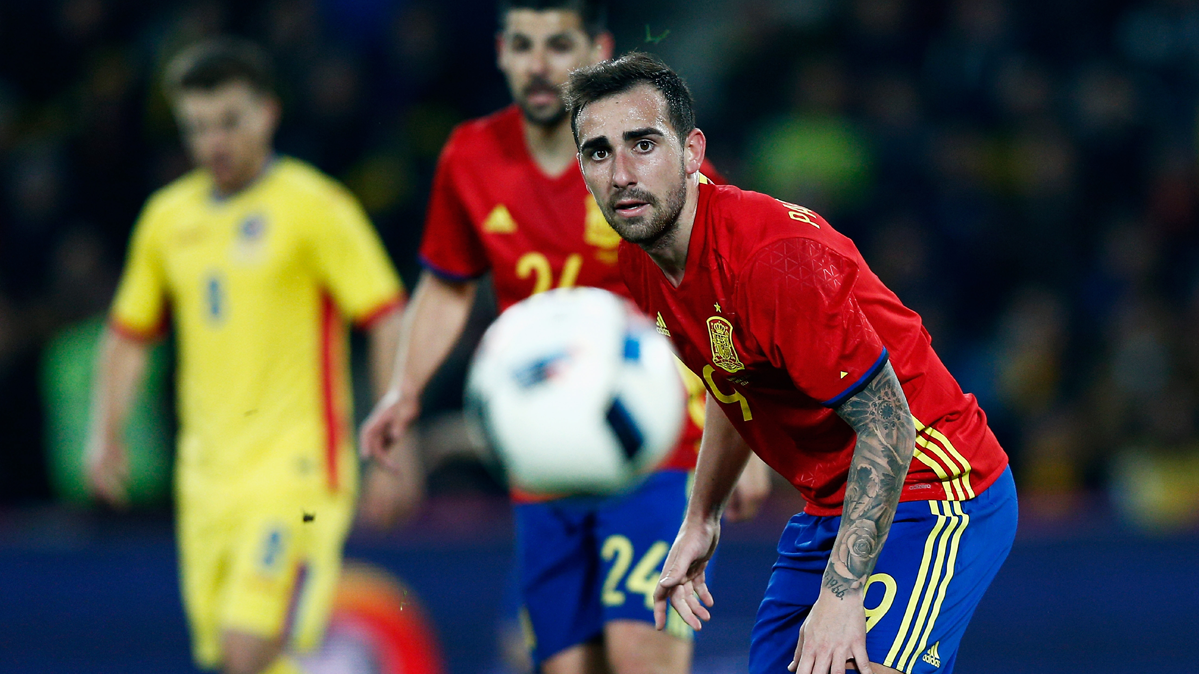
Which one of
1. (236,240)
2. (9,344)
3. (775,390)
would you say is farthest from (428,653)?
(775,390)

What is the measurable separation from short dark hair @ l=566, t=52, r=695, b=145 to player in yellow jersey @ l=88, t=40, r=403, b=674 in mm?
2418

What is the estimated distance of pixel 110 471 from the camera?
5379 mm

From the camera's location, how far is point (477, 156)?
4.27 m

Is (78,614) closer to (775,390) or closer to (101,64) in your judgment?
(101,64)

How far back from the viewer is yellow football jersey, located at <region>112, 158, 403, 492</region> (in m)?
5.09

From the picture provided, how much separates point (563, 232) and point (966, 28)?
18.7ft

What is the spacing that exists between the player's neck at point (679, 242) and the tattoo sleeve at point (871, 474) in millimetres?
521

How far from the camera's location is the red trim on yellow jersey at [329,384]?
5.18 m

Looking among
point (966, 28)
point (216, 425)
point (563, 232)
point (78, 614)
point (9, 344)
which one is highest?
point (966, 28)

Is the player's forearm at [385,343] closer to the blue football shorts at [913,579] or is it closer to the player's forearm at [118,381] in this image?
the player's forearm at [118,381]

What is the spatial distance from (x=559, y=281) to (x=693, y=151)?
115 centimetres

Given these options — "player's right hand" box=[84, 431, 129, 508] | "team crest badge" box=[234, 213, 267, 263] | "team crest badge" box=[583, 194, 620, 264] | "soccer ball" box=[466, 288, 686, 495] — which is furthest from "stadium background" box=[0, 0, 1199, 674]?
"soccer ball" box=[466, 288, 686, 495]

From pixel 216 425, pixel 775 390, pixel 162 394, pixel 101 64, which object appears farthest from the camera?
pixel 101 64

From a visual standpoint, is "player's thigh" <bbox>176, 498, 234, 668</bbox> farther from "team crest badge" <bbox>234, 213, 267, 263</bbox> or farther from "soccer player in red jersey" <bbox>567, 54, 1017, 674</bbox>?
"soccer player in red jersey" <bbox>567, 54, 1017, 674</bbox>
